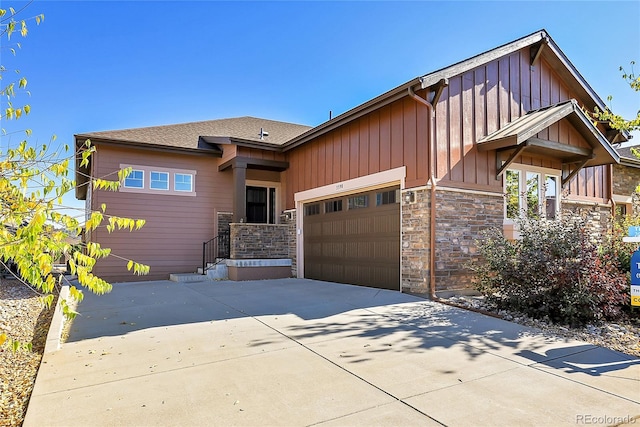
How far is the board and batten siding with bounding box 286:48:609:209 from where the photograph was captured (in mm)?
8586

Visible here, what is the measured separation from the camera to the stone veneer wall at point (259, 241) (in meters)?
12.1

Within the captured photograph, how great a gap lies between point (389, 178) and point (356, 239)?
6.35 ft

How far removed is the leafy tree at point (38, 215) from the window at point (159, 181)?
9140mm

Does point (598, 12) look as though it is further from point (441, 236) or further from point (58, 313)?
point (58, 313)

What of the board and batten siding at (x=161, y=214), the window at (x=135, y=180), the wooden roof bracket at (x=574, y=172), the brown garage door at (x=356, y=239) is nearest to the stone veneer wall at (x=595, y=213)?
the wooden roof bracket at (x=574, y=172)

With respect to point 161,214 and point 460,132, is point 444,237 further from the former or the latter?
point 161,214

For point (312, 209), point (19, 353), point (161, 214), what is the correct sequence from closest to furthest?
point (19, 353) < point (312, 209) < point (161, 214)

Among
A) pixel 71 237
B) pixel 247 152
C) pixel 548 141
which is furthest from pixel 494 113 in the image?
pixel 71 237

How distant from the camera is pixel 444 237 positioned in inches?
328

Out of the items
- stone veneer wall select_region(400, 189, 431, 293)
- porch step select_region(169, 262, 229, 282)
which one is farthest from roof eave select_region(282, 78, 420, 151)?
porch step select_region(169, 262, 229, 282)

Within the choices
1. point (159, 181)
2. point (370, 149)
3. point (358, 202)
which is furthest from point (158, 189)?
point (370, 149)

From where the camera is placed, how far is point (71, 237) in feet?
10.6

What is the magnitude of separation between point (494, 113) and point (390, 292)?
16.2 feet

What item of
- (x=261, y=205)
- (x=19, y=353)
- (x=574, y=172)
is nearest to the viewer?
(x=19, y=353)
